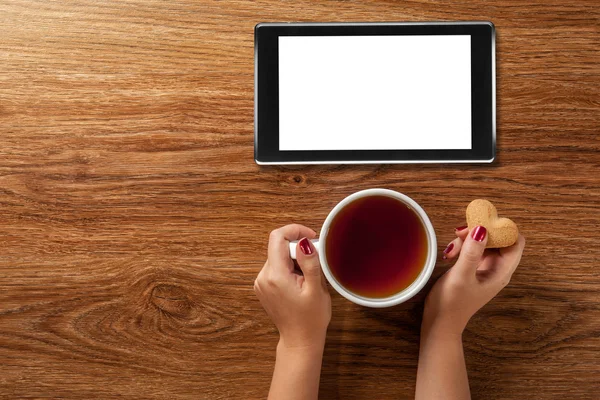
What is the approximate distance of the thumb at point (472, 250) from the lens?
0.57 m

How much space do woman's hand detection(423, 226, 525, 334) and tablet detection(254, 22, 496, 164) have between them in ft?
0.41

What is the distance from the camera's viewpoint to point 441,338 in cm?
62

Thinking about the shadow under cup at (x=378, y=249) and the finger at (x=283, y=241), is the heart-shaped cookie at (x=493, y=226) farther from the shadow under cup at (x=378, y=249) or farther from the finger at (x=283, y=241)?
the finger at (x=283, y=241)

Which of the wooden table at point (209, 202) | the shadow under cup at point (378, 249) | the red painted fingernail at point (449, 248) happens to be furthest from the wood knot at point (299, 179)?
the red painted fingernail at point (449, 248)

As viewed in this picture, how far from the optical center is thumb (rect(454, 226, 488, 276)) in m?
0.57

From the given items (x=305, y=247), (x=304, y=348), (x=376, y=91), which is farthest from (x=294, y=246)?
(x=376, y=91)

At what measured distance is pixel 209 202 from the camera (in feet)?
2.17

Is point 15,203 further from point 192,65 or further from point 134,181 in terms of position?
point 192,65

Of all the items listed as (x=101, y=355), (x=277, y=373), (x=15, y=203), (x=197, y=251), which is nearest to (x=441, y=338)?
(x=277, y=373)

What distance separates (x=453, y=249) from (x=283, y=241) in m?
0.22

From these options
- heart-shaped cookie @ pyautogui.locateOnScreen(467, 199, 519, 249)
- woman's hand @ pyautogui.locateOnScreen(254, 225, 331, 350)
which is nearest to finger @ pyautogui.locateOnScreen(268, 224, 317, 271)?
woman's hand @ pyautogui.locateOnScreen(254, 225, 331, 350)

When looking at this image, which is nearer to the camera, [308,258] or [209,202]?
[308,258]

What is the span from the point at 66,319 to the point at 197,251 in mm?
209

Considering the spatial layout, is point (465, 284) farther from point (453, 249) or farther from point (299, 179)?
point (299, 179)
